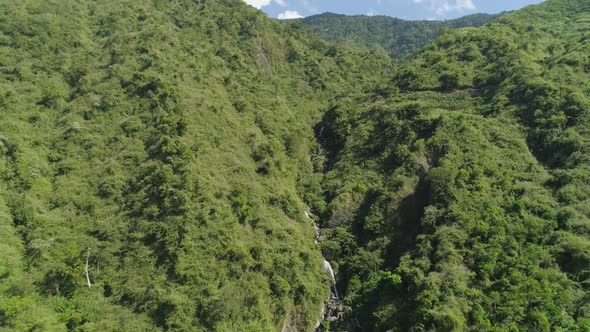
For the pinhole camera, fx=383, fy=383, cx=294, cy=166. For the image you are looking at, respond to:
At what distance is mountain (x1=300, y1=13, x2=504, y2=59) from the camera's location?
157m

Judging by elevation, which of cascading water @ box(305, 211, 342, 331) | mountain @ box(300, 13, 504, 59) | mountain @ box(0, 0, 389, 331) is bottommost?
cascading water @ box(305, 211, 342, 331)

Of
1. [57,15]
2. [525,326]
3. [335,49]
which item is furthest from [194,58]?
[525,326]

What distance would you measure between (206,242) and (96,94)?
2957 centimetres

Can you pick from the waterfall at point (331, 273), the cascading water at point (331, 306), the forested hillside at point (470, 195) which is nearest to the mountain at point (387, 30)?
the forested hillside at point (470, 195)

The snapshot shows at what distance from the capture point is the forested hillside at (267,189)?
3541 centimetres

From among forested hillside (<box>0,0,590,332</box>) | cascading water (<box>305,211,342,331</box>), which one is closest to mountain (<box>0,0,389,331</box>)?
forested hillside (<box>0,0,590,332</box>)

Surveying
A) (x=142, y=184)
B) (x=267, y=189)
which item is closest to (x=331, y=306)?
(x=267, y=189)

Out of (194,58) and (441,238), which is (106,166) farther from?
(441,238)

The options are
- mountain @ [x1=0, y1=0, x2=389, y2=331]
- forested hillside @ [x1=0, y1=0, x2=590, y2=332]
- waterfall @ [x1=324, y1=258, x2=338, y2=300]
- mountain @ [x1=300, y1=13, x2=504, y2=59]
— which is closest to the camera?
forested hillside @ [x1=0, y1=0, x2=590, y2=332]

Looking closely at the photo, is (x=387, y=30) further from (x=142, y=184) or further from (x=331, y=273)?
(x=142, y=184)

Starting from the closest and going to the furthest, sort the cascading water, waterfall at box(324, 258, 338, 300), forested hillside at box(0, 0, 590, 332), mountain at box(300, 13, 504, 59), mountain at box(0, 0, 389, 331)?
forested hillside at box(0, 0, 590, 332) → mountain at box(0, 0, 389, 331) → the cascading water → waterfall at box(324, 258, 338, 300) → mountain at box(300, 13, 504, 59)

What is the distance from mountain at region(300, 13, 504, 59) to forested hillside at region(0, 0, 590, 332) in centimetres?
8533

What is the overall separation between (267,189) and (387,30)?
14576 cm

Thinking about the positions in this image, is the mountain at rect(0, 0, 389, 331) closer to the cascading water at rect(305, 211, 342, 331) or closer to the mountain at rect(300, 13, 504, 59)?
the cascading water at rect(305, 211, 342, 331)
